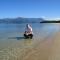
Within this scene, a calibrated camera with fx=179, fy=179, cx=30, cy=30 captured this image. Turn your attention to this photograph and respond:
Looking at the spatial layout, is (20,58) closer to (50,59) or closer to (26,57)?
(26,57)

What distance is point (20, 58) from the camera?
11.9 metres

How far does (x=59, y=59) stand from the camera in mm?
11227

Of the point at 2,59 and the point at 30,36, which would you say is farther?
the point at 30,36

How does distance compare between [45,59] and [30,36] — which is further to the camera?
[30,36]

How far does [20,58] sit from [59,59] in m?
2.57

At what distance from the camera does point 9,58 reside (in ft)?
39.3

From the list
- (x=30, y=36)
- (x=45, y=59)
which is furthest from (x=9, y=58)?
(x=30, y=36)

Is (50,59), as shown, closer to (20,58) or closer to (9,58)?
(20,58)

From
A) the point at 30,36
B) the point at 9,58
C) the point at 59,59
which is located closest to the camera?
the point at 59,59

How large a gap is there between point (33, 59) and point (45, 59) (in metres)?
0.78

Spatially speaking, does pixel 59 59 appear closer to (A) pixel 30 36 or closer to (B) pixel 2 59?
(B) pixel 2 59

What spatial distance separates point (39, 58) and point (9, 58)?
201 cm

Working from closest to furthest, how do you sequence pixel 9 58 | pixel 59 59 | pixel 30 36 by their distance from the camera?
pixel 59 59, pixel 9 58, pixel 30 36

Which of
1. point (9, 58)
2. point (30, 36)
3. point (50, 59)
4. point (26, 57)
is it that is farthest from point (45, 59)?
point (30, 36)
